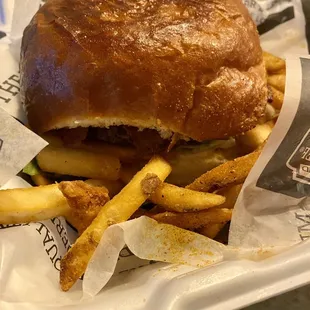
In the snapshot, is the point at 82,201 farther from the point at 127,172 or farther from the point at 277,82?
the point at 277,82

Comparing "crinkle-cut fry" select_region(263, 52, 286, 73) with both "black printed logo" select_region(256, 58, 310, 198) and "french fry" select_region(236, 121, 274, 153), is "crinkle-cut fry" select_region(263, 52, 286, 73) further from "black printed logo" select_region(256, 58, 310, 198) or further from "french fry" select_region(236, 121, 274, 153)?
"black printed logo" select_region(256, 58, 310, 198)

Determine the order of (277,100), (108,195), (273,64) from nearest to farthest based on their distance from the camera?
(108,195), (277,100), (273,64)

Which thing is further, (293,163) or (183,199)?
(293,163)

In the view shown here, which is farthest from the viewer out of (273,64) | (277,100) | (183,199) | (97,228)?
(273,64)

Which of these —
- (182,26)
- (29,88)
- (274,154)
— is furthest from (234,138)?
(29,88)

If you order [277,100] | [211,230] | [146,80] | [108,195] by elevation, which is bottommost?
[211,230]

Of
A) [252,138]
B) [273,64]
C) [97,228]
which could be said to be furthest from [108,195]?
[273,64]
